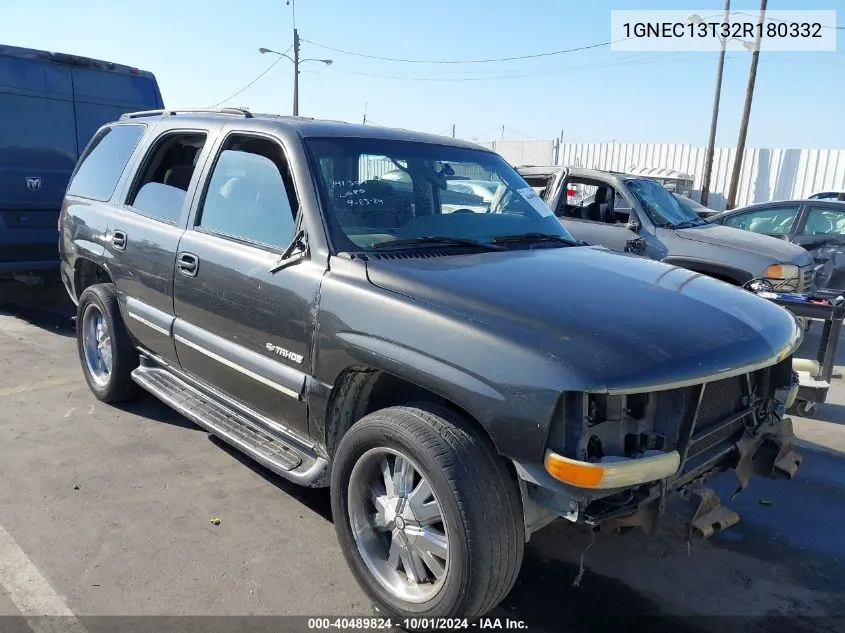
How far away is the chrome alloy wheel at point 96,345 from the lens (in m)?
4.86

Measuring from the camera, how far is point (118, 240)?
4.39 meters

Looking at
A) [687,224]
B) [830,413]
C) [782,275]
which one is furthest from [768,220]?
[830,413]

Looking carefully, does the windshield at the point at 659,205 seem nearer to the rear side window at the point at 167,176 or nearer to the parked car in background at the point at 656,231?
the parked car in background at the point at 656,231

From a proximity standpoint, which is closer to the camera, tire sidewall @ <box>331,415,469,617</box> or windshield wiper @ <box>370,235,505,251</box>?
tire sidewall @ <box>331,415,469,617</box>

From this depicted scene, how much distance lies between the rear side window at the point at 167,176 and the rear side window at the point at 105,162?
320 millimetres

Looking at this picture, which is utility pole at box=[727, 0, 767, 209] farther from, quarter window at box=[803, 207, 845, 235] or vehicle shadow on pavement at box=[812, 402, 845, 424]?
vehicle shadow on pavement at box=[812, 402, 845, 424]

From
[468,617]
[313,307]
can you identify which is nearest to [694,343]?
[468,617]

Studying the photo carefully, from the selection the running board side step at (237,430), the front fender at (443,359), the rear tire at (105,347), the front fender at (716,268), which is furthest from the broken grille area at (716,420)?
the front fender at (716,268)

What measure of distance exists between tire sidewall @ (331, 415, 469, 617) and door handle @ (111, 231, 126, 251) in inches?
94.1

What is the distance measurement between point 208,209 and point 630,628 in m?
2.88

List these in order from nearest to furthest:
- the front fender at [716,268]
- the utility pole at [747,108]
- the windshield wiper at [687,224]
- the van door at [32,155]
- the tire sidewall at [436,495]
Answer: the tire sidewall at [436,495] → the front fender at [716,268] → the van door at [32,155] → the windshield wiper at [687,224] → the utility pole at [747,108]

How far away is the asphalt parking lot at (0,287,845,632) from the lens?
9.26 feet

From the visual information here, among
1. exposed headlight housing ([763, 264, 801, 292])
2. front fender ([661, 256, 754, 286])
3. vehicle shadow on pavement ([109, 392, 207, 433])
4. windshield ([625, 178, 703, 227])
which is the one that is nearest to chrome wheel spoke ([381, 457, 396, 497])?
vehicle shadow on pavement ([109, 392, 207, 433])

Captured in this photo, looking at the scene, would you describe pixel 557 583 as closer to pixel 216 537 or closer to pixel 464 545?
pixel 464 545
